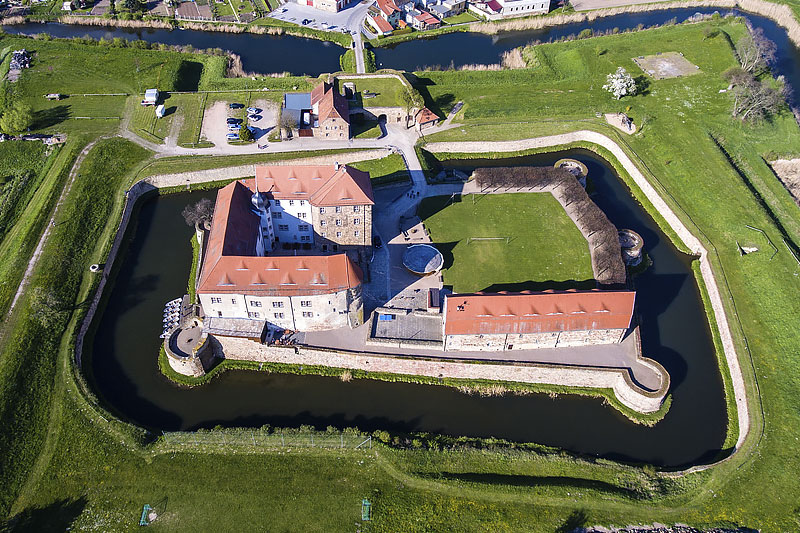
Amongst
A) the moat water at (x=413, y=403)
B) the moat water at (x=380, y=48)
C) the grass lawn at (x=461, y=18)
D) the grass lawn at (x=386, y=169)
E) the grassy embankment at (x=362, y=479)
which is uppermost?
the grass lawn at (x=461, y=18)

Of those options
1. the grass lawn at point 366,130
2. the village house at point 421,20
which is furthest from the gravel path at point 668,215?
the village house at point 421,20

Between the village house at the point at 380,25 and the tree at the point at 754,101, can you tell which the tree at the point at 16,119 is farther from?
the tree at the point at 754,101

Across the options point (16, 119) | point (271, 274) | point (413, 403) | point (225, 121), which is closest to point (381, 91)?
point (225, 121)

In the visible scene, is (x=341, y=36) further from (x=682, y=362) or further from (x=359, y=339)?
(x=682, y=362)

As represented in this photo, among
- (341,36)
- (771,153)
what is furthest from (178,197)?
(771,153)

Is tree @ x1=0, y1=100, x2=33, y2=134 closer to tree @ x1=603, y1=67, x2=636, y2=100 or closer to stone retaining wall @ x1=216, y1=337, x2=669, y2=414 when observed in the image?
stone retaining wall @ x1=216, y1=337, x2=669, y2=414

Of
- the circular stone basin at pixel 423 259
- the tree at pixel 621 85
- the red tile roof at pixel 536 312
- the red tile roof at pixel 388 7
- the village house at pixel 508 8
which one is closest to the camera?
the red tile roof at pixel 536 312

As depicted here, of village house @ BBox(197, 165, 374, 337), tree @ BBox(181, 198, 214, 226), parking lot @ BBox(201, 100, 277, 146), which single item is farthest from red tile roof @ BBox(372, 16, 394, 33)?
village house @ BBox(197, 165, 374, 337)
